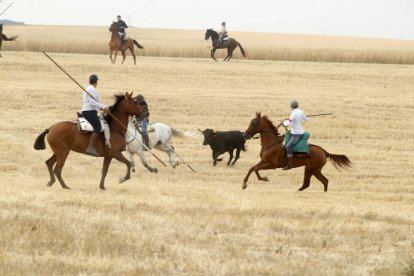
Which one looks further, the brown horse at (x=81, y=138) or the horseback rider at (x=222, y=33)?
the horseback rider at (x=222, y=33)

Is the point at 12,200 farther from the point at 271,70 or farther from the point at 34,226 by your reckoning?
the point at 271,70

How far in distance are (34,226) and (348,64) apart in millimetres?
37699

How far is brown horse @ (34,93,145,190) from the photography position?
54.4 feet

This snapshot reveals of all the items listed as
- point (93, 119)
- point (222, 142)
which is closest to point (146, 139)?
point (222, 142)

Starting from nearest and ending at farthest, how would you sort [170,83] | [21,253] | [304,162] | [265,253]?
[21,253], [265,253], [304,162], [170,83]

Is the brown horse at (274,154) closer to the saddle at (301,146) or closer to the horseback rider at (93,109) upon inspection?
the saddle at (301,146)

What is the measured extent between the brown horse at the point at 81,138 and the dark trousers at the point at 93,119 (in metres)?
0.21

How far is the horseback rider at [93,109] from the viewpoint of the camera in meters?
16.3

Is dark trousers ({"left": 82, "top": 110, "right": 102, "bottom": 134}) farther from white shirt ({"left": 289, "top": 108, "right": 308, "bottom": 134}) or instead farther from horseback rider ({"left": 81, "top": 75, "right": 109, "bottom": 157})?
white shirt ({"left": 289, "top": 108, "right": 308, "bottom": 134})

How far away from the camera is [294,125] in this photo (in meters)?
17.9

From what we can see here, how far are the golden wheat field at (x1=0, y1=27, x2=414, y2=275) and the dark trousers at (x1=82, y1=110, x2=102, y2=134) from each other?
3.72 ft

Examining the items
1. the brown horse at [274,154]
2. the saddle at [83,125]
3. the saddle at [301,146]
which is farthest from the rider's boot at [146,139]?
the saddle at [83,125]

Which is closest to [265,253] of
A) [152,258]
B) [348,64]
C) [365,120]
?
[152,258]

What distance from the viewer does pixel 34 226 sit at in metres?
11.4
